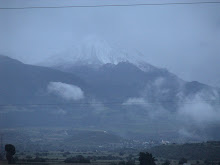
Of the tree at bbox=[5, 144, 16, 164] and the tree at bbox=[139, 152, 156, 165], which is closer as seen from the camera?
the tree at bbox=[139, 152, 156, 165]

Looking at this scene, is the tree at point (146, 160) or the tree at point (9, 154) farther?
the tree at point (9, 154)

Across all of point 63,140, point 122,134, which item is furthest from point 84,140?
point 122,134

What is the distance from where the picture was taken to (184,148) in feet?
372

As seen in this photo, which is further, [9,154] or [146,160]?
[9,154]

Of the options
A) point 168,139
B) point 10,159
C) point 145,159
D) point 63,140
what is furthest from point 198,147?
point 63,140

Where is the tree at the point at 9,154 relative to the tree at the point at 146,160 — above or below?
above

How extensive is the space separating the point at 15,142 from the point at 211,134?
76.0 metres

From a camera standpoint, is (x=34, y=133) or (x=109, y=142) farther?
(x=34, y=133)

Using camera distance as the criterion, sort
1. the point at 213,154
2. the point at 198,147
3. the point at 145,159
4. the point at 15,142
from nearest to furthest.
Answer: the point at 145,159
the point at 213,154
the point at 198,147
the point at 15,142

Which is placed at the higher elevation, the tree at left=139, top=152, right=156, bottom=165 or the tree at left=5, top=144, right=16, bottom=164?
the tree at left=5, top=144, right=16, bottom=164

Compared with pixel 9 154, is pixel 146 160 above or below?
below

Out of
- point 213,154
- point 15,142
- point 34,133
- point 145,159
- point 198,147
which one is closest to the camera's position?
point 145,159

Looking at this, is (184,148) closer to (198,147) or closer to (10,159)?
(198,147)

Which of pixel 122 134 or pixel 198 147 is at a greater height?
pixel 122 134
